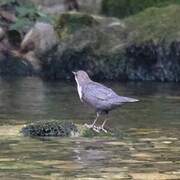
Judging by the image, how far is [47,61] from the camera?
22531 millimetres

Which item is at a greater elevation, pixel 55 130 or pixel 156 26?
pixel 156 26

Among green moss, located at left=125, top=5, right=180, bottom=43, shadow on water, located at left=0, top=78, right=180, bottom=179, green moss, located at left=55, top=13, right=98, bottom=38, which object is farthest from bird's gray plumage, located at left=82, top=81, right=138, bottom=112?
green moss, located at left=55, top=13, right=98, bottom=38

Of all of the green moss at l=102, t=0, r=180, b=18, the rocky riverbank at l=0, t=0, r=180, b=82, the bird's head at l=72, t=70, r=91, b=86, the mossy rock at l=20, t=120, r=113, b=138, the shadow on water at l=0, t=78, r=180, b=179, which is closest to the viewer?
the shadow on water at l=0, t=78, r=180, b=179

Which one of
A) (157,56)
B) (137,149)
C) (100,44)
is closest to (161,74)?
(157,56)

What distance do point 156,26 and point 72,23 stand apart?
7.90 ft

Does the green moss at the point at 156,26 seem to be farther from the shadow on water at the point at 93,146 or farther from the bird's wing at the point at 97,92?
→ the bird's wing at the point at 97,92

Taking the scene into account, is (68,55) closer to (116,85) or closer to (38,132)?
(116,85)

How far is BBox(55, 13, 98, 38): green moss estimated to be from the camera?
2281cm

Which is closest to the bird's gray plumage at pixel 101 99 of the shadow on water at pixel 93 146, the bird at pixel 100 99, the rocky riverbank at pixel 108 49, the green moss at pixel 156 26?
the bird at pixel 100 99

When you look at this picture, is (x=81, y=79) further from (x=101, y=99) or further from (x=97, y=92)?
(x=101, y=99)

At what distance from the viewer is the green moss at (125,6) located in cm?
2564

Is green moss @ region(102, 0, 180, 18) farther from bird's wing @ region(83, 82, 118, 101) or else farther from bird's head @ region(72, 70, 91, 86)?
bird's wing @ region(83, 82, 118, 101)

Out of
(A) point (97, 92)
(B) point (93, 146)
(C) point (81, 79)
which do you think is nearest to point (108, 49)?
(C) point (81, 79)

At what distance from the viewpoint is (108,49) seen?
2223 centimetres
